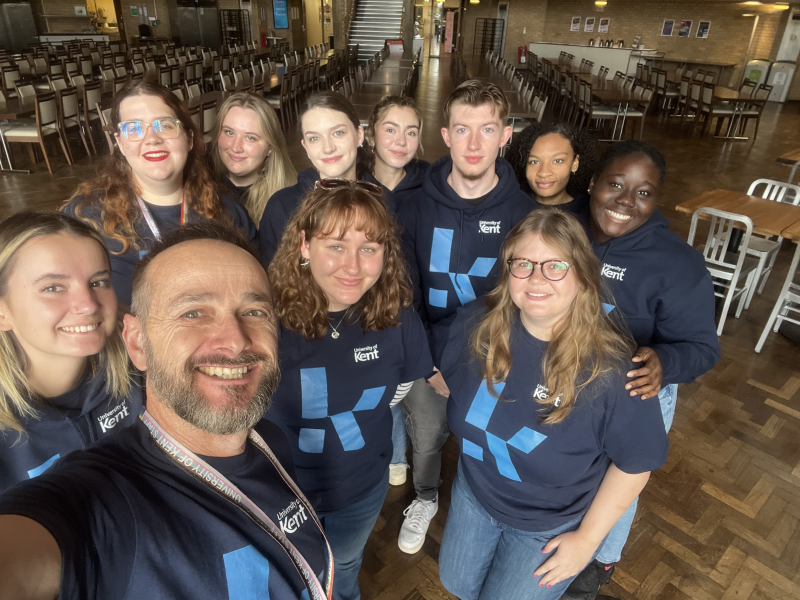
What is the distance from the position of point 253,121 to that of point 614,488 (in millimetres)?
2203

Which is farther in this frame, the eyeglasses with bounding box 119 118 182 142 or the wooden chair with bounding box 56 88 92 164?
the wooden chair with bounding box 56 88 92 164

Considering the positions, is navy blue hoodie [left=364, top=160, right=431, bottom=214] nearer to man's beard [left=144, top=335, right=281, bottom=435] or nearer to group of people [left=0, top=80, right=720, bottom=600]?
group of people [left=0, top=80, right=720, bottom=600]

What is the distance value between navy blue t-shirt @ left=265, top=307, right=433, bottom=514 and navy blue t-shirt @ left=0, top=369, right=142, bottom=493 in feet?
1.39

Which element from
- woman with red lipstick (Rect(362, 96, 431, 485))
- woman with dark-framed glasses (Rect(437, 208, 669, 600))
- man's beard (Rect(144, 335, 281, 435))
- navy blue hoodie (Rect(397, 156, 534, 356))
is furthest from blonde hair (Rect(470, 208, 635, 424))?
woman with red lipstick (Rect(362, 96, 431, 485))

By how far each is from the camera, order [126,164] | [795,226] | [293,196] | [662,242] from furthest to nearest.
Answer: [795,226] < [293,196] < [126,164] < [662,242]

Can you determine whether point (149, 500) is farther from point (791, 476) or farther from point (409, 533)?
point (791, 476)

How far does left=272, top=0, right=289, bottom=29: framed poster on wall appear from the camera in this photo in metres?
18.7

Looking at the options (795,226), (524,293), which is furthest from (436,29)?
(524,293)

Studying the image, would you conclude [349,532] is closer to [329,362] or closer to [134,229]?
[329,362]

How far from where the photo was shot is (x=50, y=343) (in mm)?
1093

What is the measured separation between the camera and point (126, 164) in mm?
1941

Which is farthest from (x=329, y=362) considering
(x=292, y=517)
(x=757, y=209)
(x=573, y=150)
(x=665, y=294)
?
(x=757, y=209)

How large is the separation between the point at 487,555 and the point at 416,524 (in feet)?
2.08

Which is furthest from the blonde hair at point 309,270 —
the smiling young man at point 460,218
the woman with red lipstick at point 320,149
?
the woman with red lipstick at point 320,149
